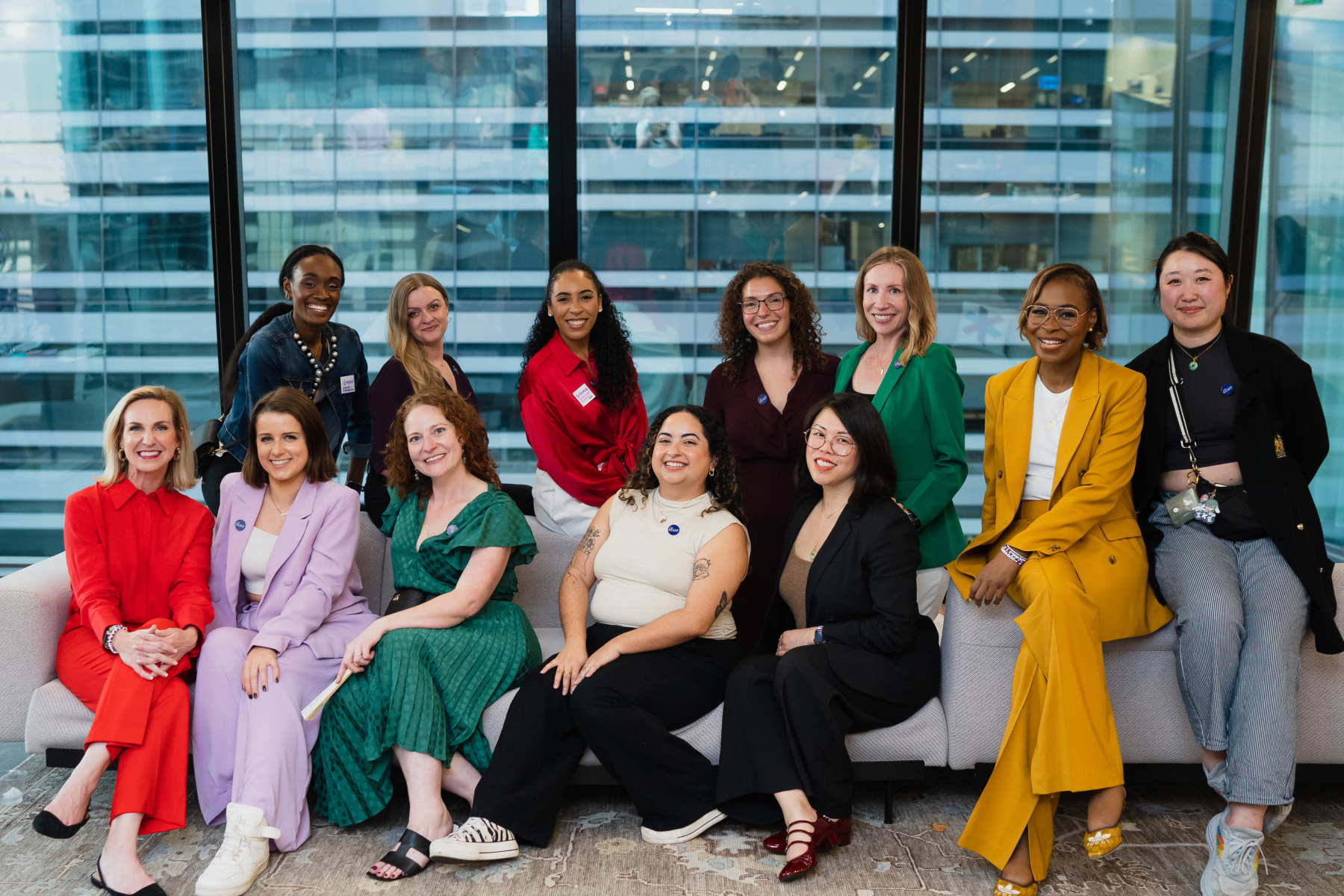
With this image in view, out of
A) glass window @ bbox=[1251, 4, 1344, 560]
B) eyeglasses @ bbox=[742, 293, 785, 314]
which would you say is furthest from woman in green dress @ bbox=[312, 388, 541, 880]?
glass window @ bbox=[1251, 4, 1344, 560]

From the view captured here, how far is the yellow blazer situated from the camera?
2586 millimetres

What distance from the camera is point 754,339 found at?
3283 millimetres

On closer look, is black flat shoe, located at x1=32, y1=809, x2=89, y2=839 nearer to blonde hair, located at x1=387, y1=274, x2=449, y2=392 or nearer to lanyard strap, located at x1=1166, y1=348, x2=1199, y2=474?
blonde hair, located at x1=387, y1=274, x2=449, y2=392

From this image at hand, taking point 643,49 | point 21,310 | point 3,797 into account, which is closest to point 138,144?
point 21,310

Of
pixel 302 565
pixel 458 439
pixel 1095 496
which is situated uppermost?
pixel 458 439

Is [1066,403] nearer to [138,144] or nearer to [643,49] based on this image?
[643,49]

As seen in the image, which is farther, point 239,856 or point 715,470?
point 715,470

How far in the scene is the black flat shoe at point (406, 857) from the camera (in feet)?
7.88

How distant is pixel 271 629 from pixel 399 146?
8.70ft

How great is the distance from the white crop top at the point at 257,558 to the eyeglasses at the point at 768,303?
1571 millimetres

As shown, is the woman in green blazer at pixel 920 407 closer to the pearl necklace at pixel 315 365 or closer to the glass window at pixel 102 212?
the pearl necklace at pixel 315 365

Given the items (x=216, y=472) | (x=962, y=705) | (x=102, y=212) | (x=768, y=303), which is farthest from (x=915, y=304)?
(x=102, y=212)

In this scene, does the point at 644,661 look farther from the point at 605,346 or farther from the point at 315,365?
the point at 315,365

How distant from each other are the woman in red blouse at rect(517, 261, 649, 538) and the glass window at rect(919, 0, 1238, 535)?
1.95 meters
